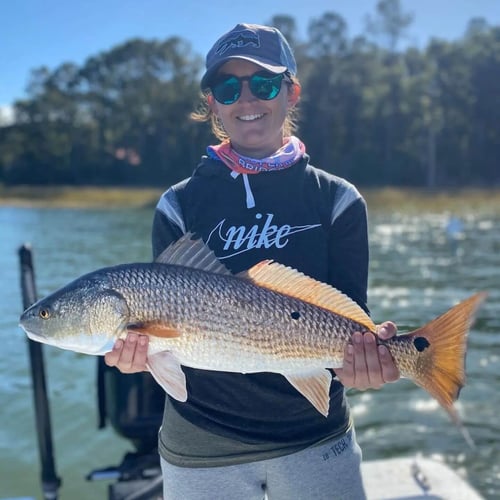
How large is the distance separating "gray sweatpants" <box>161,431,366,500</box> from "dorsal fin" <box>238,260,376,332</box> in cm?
59

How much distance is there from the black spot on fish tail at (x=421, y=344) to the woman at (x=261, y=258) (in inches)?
4.4

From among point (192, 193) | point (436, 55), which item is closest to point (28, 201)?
point (436, 55)

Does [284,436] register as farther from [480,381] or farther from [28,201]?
[28,201]

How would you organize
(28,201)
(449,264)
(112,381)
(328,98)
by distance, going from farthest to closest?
(328,98)
(28,201)
(449,264)
(112,381)

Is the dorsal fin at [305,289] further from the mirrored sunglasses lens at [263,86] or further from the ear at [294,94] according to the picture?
the ear at [294,94]

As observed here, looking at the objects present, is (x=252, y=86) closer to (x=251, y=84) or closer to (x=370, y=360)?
(x=251, y=84)

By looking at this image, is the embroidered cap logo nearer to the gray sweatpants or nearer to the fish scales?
the fish scales

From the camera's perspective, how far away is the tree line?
50.2m

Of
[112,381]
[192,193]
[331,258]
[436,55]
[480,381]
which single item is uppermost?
[436,55]

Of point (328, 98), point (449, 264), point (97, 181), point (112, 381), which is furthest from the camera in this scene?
point (97, 181)

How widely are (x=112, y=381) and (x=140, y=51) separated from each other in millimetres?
60394

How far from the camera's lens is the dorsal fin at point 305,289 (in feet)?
8.44

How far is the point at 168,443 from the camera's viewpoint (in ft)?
8.88

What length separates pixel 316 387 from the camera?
2.56 m
